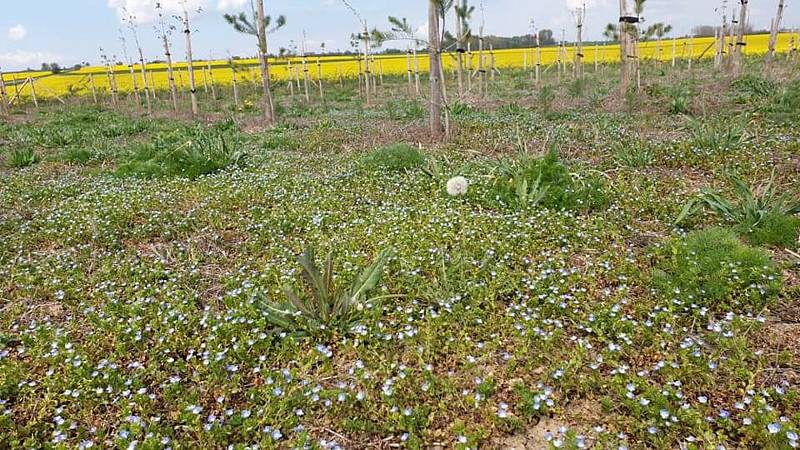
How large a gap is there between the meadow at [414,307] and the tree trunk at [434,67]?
3.54 m

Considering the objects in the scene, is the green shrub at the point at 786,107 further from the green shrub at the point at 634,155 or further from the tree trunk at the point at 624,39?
the tree trunk at the point at 624,39

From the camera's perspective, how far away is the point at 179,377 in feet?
9.86

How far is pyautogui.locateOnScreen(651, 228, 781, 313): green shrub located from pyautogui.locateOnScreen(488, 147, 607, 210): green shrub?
1597 mm

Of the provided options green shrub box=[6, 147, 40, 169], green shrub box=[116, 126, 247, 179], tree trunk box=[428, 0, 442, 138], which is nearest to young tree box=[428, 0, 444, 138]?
tree trunk box=[428, 0, 442, 138]

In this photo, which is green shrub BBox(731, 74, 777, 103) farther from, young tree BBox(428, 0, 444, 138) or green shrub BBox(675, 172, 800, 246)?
green shrub BBox(675, 172, 800, 246)

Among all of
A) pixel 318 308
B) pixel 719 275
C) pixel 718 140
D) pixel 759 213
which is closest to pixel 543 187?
pixel 759 213

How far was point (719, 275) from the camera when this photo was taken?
3.54 m

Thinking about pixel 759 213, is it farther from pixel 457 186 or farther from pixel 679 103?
pixel 679 103

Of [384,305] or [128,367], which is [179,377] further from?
[384,305]

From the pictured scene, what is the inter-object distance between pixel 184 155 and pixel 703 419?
26.1ft

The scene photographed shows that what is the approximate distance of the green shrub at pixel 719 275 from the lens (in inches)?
135

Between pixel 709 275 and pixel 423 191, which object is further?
pixel 423 191

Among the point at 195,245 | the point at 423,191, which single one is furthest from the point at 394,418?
the point at 423,191

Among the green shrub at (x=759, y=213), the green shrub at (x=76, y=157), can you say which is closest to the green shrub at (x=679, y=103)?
the green shrub at (x=759, y=213)
